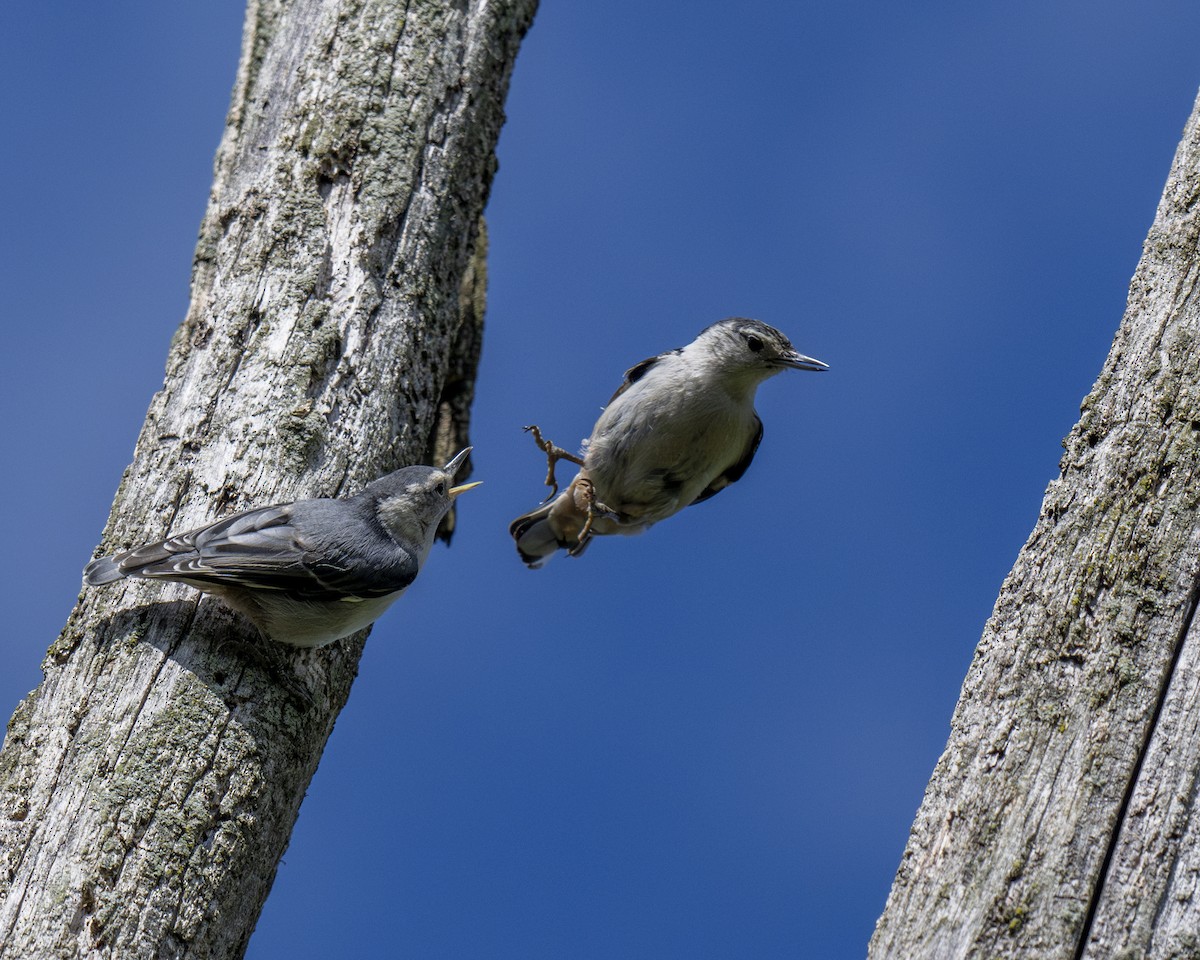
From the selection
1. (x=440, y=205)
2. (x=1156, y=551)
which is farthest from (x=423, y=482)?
(x=1156, y=551)

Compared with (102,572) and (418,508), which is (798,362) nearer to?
(418,508)

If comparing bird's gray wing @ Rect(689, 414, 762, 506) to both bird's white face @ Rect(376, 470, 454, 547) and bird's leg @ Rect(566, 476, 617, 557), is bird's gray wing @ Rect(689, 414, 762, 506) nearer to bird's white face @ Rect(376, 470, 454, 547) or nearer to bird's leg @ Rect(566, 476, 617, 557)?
bird's leg @ Rect(566, 476, 617, 557)

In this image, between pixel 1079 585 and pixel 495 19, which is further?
pixel 495 19

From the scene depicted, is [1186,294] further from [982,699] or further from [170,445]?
[170,445]

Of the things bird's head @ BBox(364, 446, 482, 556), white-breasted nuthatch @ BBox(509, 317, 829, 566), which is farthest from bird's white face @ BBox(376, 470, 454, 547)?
white-breasted nuthatch @ BBox(509, 317, 829, 566)

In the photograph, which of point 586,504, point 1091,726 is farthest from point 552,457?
point 1091,726

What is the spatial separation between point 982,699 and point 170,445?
2590mm

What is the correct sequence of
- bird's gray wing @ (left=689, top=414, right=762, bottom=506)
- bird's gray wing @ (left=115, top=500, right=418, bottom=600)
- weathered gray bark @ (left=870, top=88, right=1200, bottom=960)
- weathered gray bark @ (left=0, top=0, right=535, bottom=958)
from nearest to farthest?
weathered gray bark @ (left=870, top=88, right=1200, bottom=960) → weathered gray bark @ (left=0, top=0, right=535, bottom=958) → bird's gray wing @ (left=115, top=500, right=418, bottom=600) → bird's gray wing @ (left=689, top=414, right=762, bottom=506)

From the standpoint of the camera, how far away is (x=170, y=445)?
392 cm

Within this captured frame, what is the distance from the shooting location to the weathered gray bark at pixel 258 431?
3.16m

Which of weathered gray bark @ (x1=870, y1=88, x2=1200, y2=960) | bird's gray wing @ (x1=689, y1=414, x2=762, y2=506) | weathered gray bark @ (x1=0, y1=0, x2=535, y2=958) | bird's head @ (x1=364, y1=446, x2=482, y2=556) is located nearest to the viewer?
weathered gray bark @ (x1=870, y1=88, x2=1200, y2=960)

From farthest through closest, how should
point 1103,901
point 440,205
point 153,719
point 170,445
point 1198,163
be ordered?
point 440,205
point 170,445
point 153,719
point 1198,163
point 1103,901

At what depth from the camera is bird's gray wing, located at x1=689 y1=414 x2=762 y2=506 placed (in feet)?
18.0

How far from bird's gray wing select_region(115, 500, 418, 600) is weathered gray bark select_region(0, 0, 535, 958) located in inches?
6.8
